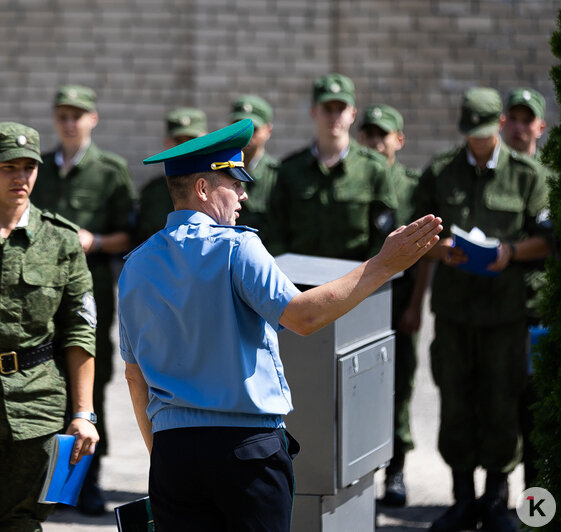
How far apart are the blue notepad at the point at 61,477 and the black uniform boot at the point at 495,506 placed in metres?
2.42

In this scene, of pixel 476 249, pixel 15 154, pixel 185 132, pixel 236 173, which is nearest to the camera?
pixel 236 173

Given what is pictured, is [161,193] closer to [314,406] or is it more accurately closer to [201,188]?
[314,406]

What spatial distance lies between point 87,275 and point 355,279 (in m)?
1.69

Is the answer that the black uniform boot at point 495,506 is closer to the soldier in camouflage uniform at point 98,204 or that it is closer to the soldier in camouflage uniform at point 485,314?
the soldier in camouflage uniform at point 485,314

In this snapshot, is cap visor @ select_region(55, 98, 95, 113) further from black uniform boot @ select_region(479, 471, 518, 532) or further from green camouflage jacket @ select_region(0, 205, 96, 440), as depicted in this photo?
black uniform boot @ select_region(479, 471, 518, 532)

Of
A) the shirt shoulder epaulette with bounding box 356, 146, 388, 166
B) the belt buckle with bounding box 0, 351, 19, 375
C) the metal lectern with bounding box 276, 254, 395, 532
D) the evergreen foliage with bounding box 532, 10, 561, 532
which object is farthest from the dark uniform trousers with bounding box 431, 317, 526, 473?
the belt buckle with bounding box 0, 351, 19, 375

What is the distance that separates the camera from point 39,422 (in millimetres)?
4059

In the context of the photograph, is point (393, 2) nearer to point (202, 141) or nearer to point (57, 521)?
point (57, 521)

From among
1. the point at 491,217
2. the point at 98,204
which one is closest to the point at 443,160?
the point at 491,217

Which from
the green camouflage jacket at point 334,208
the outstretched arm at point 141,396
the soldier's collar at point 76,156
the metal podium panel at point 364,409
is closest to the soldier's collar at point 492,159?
the green camouflage jacket at point 334,208

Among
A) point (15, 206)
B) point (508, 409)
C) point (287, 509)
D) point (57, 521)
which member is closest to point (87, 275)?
point (15, 206)

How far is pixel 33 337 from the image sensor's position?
4.08 metres

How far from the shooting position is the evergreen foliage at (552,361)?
3750 millimetres

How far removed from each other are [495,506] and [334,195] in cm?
191
